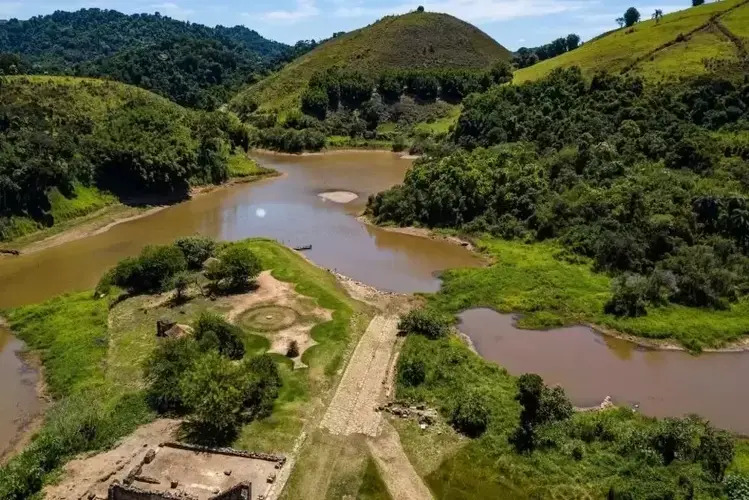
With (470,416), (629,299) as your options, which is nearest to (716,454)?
(470,416)

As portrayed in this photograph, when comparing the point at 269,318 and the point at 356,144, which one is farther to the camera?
the point at 356,144

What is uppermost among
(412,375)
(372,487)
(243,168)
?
(243,168)

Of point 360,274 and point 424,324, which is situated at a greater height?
point 424,324

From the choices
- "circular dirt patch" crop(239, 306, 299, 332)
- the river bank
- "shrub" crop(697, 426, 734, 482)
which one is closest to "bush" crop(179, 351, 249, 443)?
"circular dirt patch" crop(239, 306, 299, 332)

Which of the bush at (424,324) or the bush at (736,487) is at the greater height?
the bush at (424,324)

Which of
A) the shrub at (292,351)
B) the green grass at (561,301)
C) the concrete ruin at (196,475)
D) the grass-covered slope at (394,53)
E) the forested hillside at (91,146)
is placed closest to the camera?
the concrete ruin at (196,475)

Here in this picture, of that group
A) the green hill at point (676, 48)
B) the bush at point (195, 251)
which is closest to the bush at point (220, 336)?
the bush at point (195, 251)

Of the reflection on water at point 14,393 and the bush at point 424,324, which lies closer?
the reflection on water at point 14,393

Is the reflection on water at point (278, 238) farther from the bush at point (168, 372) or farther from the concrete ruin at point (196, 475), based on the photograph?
the concrete ruin at point (196, 475)

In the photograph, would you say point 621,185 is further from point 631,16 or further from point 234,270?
point 631,16
